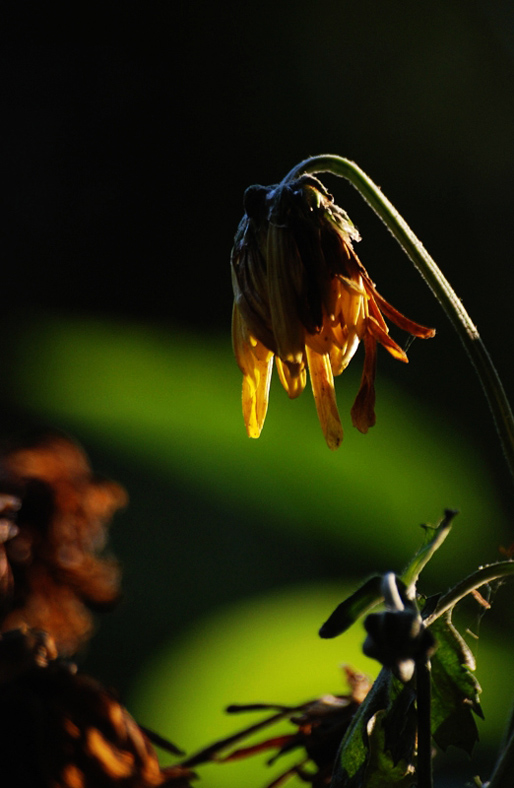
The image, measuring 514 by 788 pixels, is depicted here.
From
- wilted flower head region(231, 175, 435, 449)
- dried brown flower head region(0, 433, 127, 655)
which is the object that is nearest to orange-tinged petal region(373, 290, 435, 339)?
wilted flower head region(231, 175, 435, 449)

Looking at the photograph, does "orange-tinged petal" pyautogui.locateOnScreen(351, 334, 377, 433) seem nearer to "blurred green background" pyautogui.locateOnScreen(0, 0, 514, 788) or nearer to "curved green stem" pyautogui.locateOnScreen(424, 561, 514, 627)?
"curved green stem" pyautogui.locateOnScreen(424, 561, 514, 627)

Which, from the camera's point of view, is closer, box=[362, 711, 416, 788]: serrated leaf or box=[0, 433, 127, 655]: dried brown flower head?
box=[362, 711, 416, 788]: serrated leaf

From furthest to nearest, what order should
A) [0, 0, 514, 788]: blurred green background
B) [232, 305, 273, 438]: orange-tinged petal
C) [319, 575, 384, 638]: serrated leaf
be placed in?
1. [0, 0, 514, 788]: blurred green background
2. [232, 305, 273, 438]: orange-tinged petal
3. [319, 575, 384, 638]: serrated leaf

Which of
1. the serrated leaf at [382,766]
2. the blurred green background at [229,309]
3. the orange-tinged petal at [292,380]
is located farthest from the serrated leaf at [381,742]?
the blurred green background at [229,309]

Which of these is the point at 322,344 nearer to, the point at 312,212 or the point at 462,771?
the point at 312,212

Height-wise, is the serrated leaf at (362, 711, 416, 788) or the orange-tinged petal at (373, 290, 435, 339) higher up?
the orange-tinged petal at (373, 290, 435, 339)

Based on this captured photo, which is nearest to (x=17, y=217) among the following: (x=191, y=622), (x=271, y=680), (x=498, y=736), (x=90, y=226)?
(x=90, y=226)
